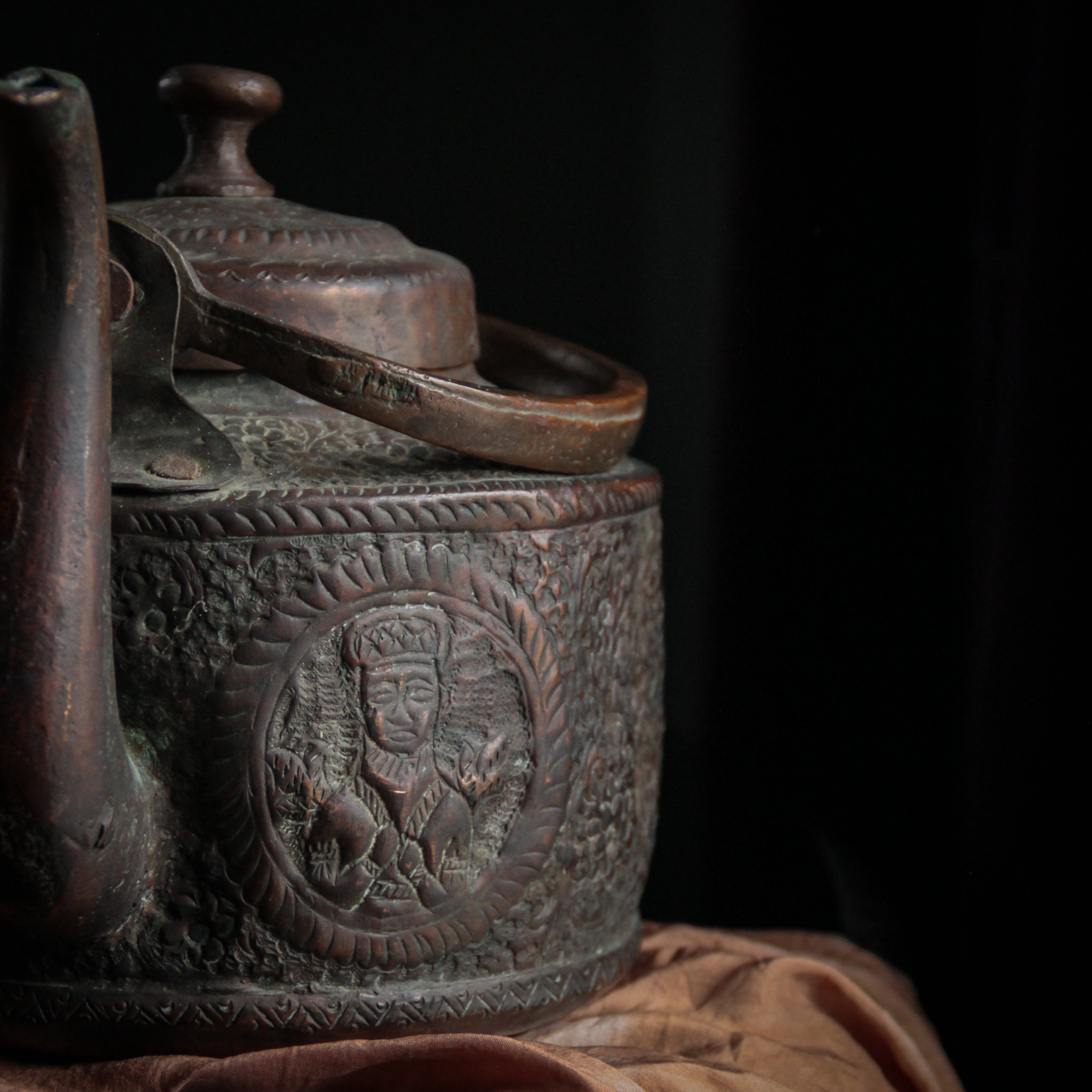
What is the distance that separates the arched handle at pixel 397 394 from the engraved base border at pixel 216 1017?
346mm

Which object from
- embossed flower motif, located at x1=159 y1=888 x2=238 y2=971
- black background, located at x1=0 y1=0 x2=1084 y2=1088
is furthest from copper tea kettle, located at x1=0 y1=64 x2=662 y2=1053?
black background, located at x1=0 y1=0 x2=1084 y2=1088

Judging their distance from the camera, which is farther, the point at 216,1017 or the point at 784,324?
the point at 784,324

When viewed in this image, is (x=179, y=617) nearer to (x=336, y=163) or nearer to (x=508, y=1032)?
(x=508, y=1032)

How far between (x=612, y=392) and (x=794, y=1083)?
49cm

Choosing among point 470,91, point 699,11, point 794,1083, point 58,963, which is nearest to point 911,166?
point 699,11

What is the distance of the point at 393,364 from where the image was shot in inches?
34.0

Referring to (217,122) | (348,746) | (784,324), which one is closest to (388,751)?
(348,746)

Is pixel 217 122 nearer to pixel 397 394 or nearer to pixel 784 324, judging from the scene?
pixel 397 394

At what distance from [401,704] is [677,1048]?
1.15 feet

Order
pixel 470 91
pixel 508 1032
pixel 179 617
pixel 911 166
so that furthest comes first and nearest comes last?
pixel 470 91
pixel 911 166
pixel 508 1032
pixel 179 617

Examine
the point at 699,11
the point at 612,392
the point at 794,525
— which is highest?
the point at 699,11

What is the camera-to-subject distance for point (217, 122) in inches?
40.9

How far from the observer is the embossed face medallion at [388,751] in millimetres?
861

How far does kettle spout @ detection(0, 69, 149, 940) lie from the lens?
2.38 feet
